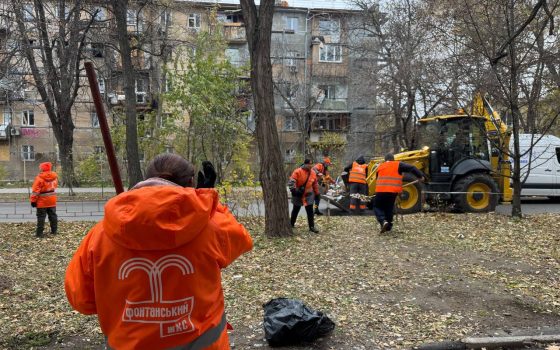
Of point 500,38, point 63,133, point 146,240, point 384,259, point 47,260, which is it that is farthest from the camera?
point 63,133

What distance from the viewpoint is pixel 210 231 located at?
1974 millimetres

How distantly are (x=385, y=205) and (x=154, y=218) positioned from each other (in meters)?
8.62

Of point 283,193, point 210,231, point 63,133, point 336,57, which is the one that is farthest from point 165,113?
point 336,57

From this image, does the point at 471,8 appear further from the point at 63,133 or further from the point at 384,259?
the point at 63,133

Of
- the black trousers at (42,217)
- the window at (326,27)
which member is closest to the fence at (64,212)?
the black trousers at (42,217)

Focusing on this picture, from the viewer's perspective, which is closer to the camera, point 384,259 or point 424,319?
point 424,319

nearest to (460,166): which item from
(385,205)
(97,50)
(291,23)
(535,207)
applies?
(535,207)

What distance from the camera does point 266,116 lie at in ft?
29.8

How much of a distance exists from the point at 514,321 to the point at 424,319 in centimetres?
94

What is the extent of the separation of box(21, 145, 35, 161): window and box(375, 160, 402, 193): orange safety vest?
34522 millimetres

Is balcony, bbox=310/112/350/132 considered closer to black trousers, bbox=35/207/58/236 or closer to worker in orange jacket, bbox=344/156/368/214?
worker in orange jacket, bbox=344/156/368/214

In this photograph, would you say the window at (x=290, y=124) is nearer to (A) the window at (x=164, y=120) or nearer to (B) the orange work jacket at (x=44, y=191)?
(A) the window at (x=164, y=120)

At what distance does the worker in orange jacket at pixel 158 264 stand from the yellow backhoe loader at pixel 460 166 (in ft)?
39.8

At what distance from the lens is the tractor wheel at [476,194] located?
13586 millimetres
